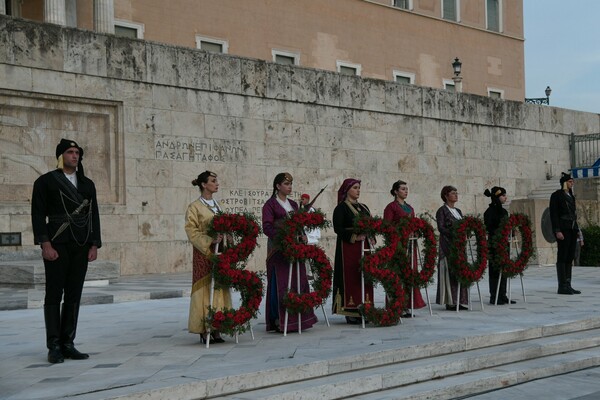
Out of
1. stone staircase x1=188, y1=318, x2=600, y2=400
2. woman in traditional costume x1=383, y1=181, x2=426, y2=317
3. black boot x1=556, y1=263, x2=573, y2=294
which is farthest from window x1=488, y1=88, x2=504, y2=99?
stone staircase x1=188, y1=318, x2=600, y2=400

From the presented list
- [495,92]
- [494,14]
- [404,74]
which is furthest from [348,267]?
[494,14]

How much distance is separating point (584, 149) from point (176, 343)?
2279 cm

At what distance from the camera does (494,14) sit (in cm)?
4222

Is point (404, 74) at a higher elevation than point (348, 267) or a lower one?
higher

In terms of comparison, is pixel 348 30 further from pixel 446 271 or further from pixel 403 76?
pixel 446 271

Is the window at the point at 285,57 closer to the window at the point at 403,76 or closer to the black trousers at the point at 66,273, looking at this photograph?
the window at the point at 403,76

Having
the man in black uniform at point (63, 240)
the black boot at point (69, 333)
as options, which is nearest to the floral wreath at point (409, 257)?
the man in black uniform at point (63, 240)

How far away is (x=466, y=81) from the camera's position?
39.8 meters

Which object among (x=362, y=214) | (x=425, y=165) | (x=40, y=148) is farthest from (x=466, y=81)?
(x=362, y=214)

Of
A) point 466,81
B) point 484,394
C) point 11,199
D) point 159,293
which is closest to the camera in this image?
point 484,394

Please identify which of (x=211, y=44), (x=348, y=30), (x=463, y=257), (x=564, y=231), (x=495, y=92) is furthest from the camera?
(x=495, y=92)

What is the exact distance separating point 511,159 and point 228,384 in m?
21.7

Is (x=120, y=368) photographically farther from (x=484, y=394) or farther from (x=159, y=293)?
(x=159, y=293)

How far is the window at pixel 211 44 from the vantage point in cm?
2978
